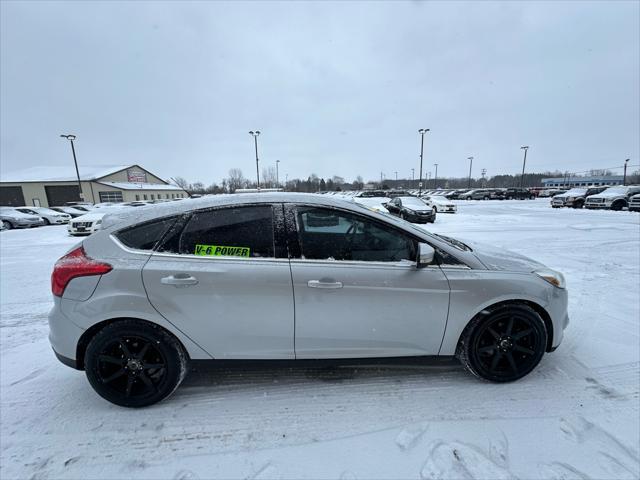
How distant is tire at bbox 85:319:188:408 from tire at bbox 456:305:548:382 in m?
2.46

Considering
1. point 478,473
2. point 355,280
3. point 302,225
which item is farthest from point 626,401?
point 302,225

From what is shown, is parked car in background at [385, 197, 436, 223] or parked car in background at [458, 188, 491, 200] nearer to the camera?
parked car in background at [385, 197, 436, 223]

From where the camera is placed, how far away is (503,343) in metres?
2.64

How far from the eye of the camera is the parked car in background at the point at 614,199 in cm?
2138

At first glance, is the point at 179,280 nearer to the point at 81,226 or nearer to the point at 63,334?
the point at 63,334

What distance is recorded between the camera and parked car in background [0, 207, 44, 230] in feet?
59.9

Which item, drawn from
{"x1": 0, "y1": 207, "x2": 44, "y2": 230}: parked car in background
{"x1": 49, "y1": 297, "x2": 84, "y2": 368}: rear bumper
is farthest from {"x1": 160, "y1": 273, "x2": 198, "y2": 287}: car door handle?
{"x1": 0, "y1": 207, "x2": 44, "y2": 230}: parked car in background

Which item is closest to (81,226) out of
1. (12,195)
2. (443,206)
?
(443,206)

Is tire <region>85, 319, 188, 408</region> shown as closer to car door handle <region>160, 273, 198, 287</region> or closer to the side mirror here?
car door handle <region>160, 273, 198, 287</region>

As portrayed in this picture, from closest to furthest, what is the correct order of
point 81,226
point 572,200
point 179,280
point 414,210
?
1. point 179,280
2. point 81,226
3. point 414,210
4. point 572,200

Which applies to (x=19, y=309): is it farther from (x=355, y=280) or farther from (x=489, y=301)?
(x=489, y=301)

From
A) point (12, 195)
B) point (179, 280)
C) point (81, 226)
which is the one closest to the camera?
point (179, 280)

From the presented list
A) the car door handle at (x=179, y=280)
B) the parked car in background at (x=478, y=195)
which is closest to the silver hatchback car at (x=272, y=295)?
the car door handle at (x=179, y=280)

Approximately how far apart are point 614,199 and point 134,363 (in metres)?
29.6
